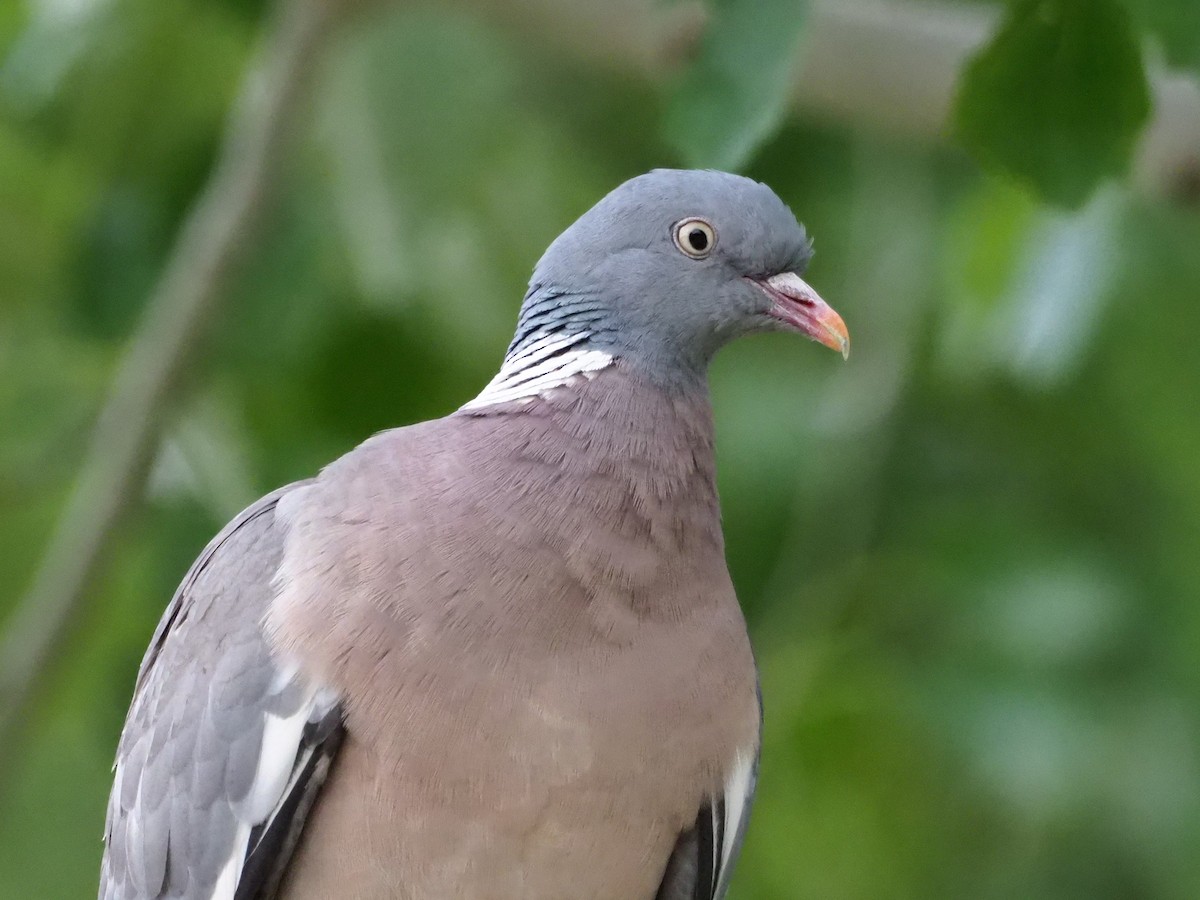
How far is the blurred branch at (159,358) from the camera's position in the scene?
398cm

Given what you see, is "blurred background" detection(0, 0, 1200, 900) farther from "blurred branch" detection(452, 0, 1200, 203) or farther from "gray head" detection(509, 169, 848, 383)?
"gray head" detection(509, 169, 848, 383)

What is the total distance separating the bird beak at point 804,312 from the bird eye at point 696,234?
0.35ft

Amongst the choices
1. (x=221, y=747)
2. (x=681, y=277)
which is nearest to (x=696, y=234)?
(x=681, y=277)

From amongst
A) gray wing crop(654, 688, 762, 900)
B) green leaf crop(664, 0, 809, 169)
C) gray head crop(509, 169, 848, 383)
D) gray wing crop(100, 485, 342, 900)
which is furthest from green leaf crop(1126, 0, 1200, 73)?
gray wing crop(100, 485, 342, 900)

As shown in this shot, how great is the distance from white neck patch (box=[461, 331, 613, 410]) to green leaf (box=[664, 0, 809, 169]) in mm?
365

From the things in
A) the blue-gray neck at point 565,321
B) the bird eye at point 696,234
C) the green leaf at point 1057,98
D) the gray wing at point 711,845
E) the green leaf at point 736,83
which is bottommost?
the gray wing at point 711,845

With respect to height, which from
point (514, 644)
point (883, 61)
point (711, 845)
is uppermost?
point (883, 61)

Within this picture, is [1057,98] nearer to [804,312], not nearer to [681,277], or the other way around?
[804,312]

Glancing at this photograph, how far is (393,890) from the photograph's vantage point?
250cm

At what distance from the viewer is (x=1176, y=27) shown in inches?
102

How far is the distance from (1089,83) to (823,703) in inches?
74.8

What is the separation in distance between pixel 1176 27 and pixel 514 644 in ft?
4.66

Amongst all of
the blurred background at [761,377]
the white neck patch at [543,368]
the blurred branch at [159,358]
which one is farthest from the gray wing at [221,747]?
the blurred background at [761,377]

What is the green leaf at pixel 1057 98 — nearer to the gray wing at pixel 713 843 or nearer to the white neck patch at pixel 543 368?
the white neck patch at pixel 543 368
